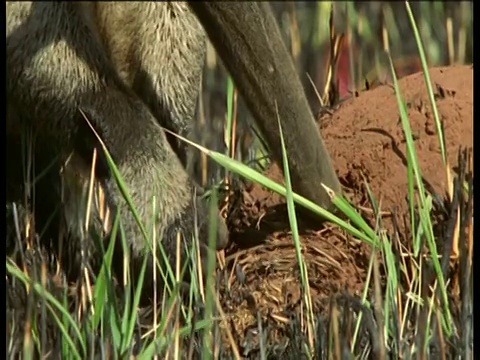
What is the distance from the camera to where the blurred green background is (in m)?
5.40

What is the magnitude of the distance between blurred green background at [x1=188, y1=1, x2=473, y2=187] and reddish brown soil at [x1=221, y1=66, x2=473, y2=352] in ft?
3.94

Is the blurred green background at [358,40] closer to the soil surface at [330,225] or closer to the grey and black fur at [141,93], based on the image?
the grey and black fur at [141,93]

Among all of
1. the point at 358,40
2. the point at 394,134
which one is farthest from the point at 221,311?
the point at 358,40

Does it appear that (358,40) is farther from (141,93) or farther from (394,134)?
(394,134)

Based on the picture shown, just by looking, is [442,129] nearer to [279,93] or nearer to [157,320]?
[279,93]

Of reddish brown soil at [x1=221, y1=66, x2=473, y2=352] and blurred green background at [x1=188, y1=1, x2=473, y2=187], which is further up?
blurred green background at [x1=188, y1=1, x2=473, y2=187]

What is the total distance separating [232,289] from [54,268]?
55cm

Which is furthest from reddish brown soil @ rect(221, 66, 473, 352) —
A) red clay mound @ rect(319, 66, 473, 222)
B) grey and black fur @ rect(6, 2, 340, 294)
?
grey and black fur @ rect(6, 2, 340, 294)

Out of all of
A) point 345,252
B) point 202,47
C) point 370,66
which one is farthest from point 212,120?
point 345,252

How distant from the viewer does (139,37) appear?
391 cm

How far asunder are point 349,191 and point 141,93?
0.70 m

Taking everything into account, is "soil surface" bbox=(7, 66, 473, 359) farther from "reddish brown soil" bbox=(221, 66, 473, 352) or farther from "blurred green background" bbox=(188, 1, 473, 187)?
"blurred green background" bbox=(188, 1, 473, 187)

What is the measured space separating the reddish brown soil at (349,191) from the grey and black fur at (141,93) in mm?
116

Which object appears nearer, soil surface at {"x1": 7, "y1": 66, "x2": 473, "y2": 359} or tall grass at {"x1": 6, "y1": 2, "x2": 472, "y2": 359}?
tall grass at {"x1": 6, "y1": 2, "x2": 472, "y2": 359}
